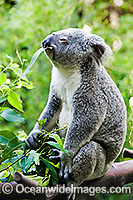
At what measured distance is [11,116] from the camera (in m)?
1.24

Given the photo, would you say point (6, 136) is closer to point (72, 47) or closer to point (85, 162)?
point (85, 162)

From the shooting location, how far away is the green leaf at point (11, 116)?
1.23 metres

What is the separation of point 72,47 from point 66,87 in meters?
0.19

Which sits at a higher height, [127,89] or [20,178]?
[20,178]

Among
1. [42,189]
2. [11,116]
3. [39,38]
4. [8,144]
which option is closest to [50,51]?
[11,116]

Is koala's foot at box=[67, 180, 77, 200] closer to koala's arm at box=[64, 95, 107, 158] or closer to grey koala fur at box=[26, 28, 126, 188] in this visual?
grey koala fur at box=[26, 28, 126, 188]

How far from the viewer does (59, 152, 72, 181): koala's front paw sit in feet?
4.17

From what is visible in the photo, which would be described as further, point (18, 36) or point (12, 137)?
point (18, 36)

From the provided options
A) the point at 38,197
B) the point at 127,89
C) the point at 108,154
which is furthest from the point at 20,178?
the point at 127,89

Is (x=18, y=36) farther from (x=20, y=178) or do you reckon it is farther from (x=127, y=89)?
(x=20, y=178)

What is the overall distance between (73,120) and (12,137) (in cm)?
26

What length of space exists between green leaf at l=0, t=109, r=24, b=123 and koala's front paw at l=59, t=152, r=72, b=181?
23 cm

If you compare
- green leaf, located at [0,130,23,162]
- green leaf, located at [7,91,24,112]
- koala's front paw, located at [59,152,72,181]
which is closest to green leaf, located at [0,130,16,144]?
green leaf, located at [0,130,23,162]

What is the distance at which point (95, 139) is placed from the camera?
138 cm
